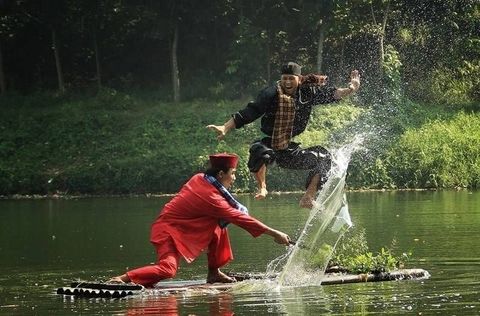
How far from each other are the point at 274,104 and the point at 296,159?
2.28ft

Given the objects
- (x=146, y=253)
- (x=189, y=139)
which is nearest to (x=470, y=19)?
(x=189, y=139)

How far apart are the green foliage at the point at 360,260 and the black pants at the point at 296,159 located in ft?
3.24

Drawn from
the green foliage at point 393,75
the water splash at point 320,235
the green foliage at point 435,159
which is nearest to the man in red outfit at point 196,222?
the water splash at point 320,235

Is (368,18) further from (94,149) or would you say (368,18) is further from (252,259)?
(252,259)

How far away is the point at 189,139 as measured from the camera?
1399 inches

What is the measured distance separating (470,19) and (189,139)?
37.4 feet

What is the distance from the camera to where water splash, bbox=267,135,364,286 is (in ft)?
41.9

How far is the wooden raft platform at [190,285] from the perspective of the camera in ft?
38.9

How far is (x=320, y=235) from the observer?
13047mm

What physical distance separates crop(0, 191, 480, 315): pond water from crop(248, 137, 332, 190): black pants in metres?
1.50

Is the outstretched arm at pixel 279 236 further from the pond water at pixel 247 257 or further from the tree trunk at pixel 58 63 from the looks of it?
the tree trunk at pixel 58 63

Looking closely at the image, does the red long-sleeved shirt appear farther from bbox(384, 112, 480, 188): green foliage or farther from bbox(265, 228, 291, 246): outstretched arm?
bbox(384, 112, 480, 188): green foliage

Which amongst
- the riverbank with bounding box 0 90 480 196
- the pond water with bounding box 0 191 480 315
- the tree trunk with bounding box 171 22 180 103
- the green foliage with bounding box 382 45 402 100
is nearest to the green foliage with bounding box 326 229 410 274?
the pond water with bounding box 0 191 480 315

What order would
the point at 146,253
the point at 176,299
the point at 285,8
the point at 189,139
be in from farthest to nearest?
the point at 285,8
the point at 189,139
the point at 146,253
the point at 176,299
